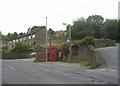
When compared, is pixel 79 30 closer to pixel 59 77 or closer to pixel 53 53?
pixel 53 53

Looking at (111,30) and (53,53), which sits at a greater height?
(111,30)

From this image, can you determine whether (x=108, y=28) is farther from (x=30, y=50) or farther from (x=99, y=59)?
(x=99, y=59)

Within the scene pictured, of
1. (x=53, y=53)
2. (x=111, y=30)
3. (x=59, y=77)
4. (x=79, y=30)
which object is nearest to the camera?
(x=59, y=77)

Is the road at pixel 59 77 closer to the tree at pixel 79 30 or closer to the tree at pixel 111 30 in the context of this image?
the tree at pixel 111 30

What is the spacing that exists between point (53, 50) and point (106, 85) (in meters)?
42.8

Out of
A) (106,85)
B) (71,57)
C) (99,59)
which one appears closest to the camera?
(106,85)

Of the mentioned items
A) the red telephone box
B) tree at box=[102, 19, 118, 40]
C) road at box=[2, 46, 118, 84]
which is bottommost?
road at box=[2, 46, 118, 84]

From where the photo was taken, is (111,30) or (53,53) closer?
(53,53)

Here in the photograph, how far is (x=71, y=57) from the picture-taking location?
49.7m

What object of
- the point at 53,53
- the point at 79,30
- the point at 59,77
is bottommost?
the point at 59,77

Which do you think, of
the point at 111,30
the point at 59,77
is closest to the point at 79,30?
the point at 111,30

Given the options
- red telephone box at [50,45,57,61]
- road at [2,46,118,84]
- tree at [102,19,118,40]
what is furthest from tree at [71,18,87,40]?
road at [2,46,118,84]

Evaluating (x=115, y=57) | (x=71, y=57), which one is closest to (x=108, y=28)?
(x=71, y=57)

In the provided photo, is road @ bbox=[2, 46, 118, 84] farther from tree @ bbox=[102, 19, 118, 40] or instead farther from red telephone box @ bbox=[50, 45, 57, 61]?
tree @ bbox=[102, 19, 118, 40]
